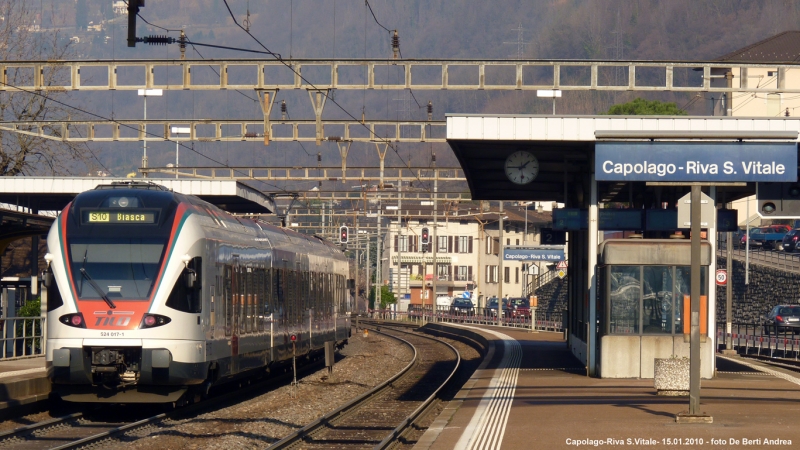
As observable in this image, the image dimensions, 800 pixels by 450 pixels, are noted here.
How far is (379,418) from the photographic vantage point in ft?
58.9

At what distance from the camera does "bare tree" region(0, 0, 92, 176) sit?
4856cm

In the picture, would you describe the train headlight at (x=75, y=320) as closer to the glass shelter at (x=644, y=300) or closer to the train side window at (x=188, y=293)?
the train side window at (x=188, y=293)

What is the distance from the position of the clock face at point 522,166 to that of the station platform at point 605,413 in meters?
4.25

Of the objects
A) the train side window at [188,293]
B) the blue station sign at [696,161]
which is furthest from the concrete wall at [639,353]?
the train side window at [188,293]

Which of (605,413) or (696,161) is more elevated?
(696,161)

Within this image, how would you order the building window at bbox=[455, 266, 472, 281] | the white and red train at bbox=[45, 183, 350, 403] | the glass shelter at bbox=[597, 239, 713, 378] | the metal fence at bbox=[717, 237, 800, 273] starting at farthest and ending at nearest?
1. the building window at bbox=[455, 266, 472, 281]
2. the metal fence at bbox=[717, 237, 800, 273]
3. the glass shelter at bbox=[597, 239, 713, 378]
4. the white and red train at bbox=[45, 183, 350, 403]

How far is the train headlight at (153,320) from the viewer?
16.2 meters

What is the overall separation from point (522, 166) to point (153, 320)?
10339 mm

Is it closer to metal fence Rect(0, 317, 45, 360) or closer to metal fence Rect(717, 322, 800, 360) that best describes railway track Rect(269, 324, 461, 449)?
metal fence Rect(0, 317, 45, 360)

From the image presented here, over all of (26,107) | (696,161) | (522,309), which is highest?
(26,107)

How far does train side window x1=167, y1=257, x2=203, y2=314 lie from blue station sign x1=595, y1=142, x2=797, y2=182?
7914 millimetres

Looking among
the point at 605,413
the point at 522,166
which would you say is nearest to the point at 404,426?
the point at 605,413

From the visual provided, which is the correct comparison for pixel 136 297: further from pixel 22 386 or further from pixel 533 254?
pixel 533 254

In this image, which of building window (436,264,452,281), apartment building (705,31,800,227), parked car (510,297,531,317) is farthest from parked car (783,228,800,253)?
building window (436,264,452,281)
